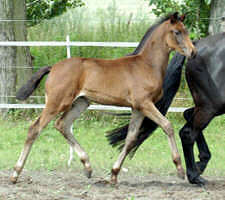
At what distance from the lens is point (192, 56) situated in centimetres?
513

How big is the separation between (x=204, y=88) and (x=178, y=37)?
677 millimetres

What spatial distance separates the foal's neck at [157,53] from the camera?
5379mm

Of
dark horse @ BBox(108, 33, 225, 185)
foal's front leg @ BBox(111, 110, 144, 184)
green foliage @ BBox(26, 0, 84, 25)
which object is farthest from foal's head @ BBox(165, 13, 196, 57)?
green foliage @ BBox(26, 0, 84, 25)

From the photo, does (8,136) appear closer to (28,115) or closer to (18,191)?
(28,115)

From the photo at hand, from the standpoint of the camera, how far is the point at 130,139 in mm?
5555

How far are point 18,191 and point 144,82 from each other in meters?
1.70

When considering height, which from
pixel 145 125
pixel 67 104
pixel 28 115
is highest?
pixel 67 104

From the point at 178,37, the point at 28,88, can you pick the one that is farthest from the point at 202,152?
the point at 28,88

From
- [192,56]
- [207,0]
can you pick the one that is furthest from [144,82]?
[207,0]

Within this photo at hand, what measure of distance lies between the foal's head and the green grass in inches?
71.3

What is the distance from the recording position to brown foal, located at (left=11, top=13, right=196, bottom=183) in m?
5.18

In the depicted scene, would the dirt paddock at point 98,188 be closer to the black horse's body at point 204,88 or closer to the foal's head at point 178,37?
the black horse's body at point 204,88

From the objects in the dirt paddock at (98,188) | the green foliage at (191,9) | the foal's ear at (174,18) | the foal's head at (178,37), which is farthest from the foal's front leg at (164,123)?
the green foliage at (191,9)

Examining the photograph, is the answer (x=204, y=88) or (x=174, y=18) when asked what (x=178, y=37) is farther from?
(x=204, y=88)
